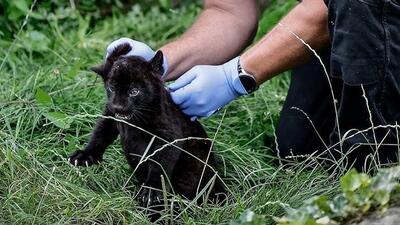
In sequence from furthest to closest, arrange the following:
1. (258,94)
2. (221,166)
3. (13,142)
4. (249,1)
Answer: (258,94), (249,1), (221,166), (13,142)

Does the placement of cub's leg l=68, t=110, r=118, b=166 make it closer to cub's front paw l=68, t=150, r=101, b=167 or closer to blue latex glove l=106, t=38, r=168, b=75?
cub's front paw l=68, t=150, r=101, b=167

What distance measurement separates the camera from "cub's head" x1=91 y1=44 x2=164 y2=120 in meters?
3.30

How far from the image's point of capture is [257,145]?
432 centimetres

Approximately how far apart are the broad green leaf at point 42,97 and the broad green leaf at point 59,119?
151 mm

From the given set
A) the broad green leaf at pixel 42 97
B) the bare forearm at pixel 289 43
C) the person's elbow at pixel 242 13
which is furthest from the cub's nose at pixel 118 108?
the person's elbow at pixel 242 13

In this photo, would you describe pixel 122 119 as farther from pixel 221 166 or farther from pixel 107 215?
pixel 221 166

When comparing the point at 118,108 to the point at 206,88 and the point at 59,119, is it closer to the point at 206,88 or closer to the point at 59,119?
the point at 206,88

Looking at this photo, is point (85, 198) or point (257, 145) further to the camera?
point (257, 145)

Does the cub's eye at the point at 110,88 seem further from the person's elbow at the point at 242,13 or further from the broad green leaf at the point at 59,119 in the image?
the person's elbow at the point at 242,13

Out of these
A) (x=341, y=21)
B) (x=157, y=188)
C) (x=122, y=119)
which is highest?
(x=341, y=21)

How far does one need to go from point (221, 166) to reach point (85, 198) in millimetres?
718

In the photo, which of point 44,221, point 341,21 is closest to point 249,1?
point 341,21

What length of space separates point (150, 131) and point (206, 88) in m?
0.35

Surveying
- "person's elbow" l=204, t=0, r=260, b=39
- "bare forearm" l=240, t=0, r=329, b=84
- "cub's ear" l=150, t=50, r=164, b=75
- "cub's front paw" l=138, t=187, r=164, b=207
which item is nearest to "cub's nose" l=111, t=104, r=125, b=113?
"cub's ear" l=150, t=50, r=164, b=75
